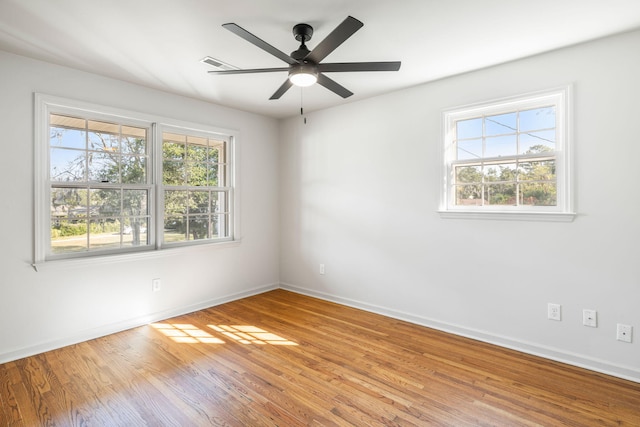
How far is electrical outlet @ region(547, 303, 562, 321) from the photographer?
2654mm

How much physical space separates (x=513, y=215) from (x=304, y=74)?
2.17 meters

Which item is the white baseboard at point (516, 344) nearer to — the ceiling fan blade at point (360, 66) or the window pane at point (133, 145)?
the ceiling fan blade at point (360, 66)

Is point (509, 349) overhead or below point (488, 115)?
below

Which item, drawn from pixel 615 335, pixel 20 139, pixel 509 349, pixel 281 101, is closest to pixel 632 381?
pixel 615 335

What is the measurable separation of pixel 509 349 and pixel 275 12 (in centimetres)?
329

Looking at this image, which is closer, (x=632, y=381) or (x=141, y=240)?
(x=632, y=381)

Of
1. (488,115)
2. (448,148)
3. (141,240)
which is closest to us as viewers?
(488,115)

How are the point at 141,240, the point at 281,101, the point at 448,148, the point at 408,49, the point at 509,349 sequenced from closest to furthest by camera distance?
the point at 408,49 → the point at 509,349 → the point at 448,148 → the point at 141,240 → the point at 281,101

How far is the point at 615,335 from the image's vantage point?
2.43 m

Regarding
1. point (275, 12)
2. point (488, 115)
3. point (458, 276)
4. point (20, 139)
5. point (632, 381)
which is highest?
point (275, 12)

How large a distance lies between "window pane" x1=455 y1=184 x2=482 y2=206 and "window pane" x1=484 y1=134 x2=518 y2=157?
13.1 inches

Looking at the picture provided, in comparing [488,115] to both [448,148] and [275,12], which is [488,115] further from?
[275,12]

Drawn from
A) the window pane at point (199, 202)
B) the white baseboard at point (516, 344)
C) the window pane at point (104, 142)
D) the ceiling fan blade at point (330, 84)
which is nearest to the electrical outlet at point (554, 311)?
the white baseboard at point (516, 344)

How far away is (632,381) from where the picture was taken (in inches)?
92.1
